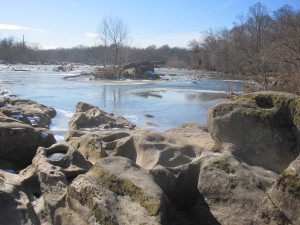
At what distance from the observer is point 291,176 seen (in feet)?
11.2

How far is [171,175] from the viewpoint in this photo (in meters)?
4.11

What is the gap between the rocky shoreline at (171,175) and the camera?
341 centimetres

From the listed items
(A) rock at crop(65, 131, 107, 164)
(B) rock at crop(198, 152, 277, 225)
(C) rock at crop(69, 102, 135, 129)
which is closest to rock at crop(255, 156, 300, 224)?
(B) rock at crop(198, 152, 277, 225)

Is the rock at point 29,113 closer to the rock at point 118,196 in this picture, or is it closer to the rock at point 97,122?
the rock at point 97,122

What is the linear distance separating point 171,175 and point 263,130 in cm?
173

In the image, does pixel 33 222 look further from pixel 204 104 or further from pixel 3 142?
pixel 204 104

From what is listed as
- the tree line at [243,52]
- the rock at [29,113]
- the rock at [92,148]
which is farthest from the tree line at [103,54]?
the rock at [92,148]

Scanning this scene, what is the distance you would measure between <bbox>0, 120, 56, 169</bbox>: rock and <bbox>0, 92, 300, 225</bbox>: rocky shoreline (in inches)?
0.5

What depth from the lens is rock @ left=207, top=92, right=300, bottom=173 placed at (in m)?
5.12

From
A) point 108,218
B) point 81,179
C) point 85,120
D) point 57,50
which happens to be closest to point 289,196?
point 108,218

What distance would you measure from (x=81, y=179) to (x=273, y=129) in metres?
2.70

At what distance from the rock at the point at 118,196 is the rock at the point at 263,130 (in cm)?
192

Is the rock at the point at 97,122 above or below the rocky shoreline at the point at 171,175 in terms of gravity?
below

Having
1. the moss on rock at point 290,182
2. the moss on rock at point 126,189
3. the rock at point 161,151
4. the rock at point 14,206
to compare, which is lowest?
the rock at point 14,206
